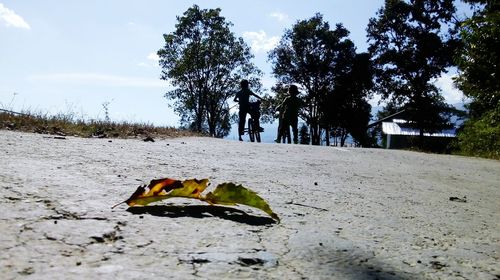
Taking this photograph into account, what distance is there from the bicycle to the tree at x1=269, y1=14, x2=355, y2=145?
27.9m

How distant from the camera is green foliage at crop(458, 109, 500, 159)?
10.1 meters

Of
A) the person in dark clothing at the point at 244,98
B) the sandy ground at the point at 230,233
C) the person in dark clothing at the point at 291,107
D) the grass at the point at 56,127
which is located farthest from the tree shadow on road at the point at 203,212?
the person in dark clothing at the point at 244,98

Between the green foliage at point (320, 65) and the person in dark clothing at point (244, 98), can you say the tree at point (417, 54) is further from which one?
the person in dark clothing at point (244, 98)

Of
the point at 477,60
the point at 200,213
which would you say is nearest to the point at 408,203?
the point at 200,213

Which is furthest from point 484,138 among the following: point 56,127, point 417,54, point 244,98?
point 417,54

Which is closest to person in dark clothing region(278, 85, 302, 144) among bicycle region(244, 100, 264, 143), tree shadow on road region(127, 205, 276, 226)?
bicycle region(244, 100, 264, 143)

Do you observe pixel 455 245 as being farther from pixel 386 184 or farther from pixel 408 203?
pixel 386 184

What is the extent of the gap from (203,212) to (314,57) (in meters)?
43.6

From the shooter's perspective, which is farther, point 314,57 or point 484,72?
point 314,57

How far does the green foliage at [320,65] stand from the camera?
44.0 metres

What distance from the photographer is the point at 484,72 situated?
395 inches

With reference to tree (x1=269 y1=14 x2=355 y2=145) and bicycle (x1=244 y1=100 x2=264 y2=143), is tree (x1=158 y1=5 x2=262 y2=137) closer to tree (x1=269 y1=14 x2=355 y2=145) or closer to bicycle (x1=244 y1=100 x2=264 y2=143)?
tree (x1=269 y1=14 x2=355 y2=145)

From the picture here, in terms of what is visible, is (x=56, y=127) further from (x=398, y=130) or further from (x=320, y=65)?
(x=398, y=130)

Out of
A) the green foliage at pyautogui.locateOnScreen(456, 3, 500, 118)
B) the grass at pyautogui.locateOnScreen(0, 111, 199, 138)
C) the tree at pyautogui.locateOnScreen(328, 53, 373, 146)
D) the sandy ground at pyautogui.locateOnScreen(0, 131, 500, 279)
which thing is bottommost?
the sandy ground at pyautogui.locateOnScreen(0, 131, 500, 279)
